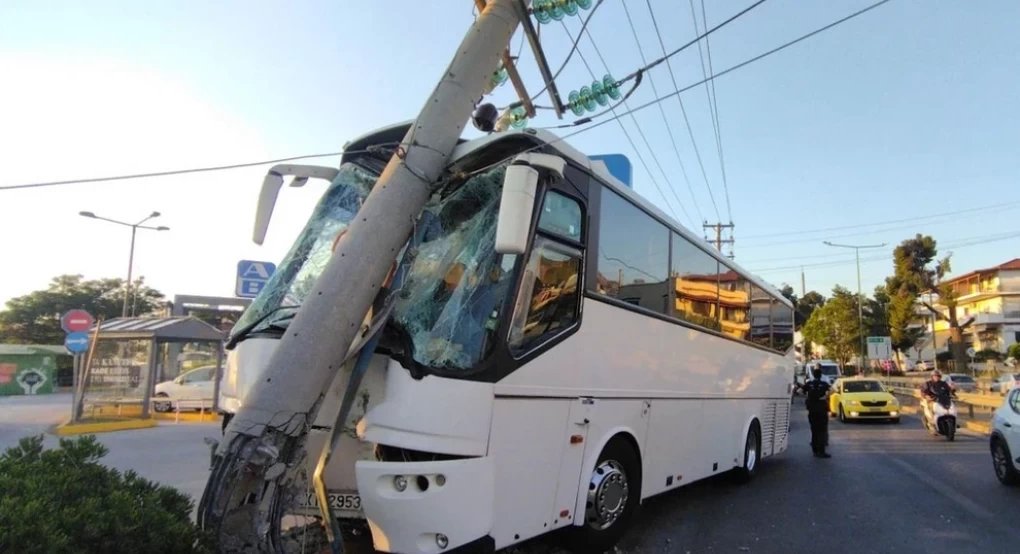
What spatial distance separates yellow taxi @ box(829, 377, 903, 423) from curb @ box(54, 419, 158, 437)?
70.1 feet

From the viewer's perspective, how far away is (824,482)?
1016 centimetres

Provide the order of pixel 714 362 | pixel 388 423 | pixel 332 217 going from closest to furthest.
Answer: pixel 388 423 < pixel 332 217 < pixel 714 362

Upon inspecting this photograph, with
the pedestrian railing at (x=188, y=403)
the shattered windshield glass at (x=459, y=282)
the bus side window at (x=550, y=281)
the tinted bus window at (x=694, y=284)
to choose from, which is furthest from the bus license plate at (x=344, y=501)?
the pedestrian railing at (x=188, y=403)

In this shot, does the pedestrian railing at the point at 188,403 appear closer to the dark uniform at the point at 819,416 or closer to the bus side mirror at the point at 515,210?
the dark uniform at the point at 819,416

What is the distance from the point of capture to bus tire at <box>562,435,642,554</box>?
5504 millimetres

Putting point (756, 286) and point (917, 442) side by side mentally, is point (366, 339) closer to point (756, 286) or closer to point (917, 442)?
point (756, 286)

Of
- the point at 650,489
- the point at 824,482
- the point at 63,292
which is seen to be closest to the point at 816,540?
the point at 650,489

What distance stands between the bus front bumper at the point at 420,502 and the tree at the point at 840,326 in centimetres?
5936

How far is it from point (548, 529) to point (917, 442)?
48.1ft

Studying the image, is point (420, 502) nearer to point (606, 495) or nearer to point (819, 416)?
point (606, 495)

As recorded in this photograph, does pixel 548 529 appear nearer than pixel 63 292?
Yes

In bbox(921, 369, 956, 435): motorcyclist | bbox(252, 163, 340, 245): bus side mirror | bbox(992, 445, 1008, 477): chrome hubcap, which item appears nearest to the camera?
bbox(252, 163, 340, 245): bus side mirror

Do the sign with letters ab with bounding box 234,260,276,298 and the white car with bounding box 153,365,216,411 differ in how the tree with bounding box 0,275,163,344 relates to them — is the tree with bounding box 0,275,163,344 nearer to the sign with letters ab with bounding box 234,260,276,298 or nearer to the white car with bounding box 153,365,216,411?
the white car with bounding box 153,365,216,411

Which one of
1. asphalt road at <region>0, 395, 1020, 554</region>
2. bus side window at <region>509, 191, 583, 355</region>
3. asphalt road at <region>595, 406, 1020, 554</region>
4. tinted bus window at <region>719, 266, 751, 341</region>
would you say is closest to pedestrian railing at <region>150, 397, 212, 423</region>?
asphalt road at <region>0, 395, 1020, 554</region>
